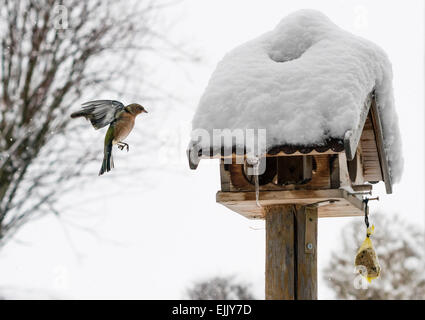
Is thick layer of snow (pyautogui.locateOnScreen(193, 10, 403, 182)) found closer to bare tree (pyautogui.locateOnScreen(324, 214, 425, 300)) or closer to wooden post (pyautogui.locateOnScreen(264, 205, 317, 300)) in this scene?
wooden post (pyautogui.locateOnScreen(264, 205, 317, 300))

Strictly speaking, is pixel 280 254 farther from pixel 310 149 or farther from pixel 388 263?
pixel 388 263

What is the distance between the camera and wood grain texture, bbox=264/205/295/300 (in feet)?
9.14

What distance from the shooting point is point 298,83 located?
2.71 metres

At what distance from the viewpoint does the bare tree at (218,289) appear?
17031 mm

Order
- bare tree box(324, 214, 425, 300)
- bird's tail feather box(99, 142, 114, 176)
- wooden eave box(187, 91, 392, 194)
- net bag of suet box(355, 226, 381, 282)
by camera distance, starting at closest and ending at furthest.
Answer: bird's tail feather box(99, 142, 114, 176) < wooden eave box(187, 91, 392, 194) < net bag of suet box(355, 226, 381, 282) < bare tree box(324, 214, 425, 300)

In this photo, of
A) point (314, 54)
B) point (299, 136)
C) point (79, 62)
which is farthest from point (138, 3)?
point (299, 136)

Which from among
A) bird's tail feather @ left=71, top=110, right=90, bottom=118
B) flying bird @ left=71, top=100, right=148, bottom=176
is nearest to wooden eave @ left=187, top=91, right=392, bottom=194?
flying bird @ left=71, top=100, right=148, bottom=176

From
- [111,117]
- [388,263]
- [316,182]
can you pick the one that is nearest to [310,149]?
[316,182]

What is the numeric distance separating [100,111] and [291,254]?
127 cm

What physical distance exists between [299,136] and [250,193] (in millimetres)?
392

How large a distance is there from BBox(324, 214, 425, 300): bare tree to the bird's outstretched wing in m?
13.5

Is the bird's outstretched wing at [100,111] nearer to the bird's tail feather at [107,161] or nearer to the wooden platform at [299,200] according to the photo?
the bird's tail feather at [107,161]

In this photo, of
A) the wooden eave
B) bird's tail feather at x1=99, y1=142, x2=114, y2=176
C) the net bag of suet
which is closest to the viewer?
bird's tail feather at x1=99, y1=142, x2=114, y2=176

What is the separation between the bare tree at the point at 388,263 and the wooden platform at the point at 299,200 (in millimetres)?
12108
